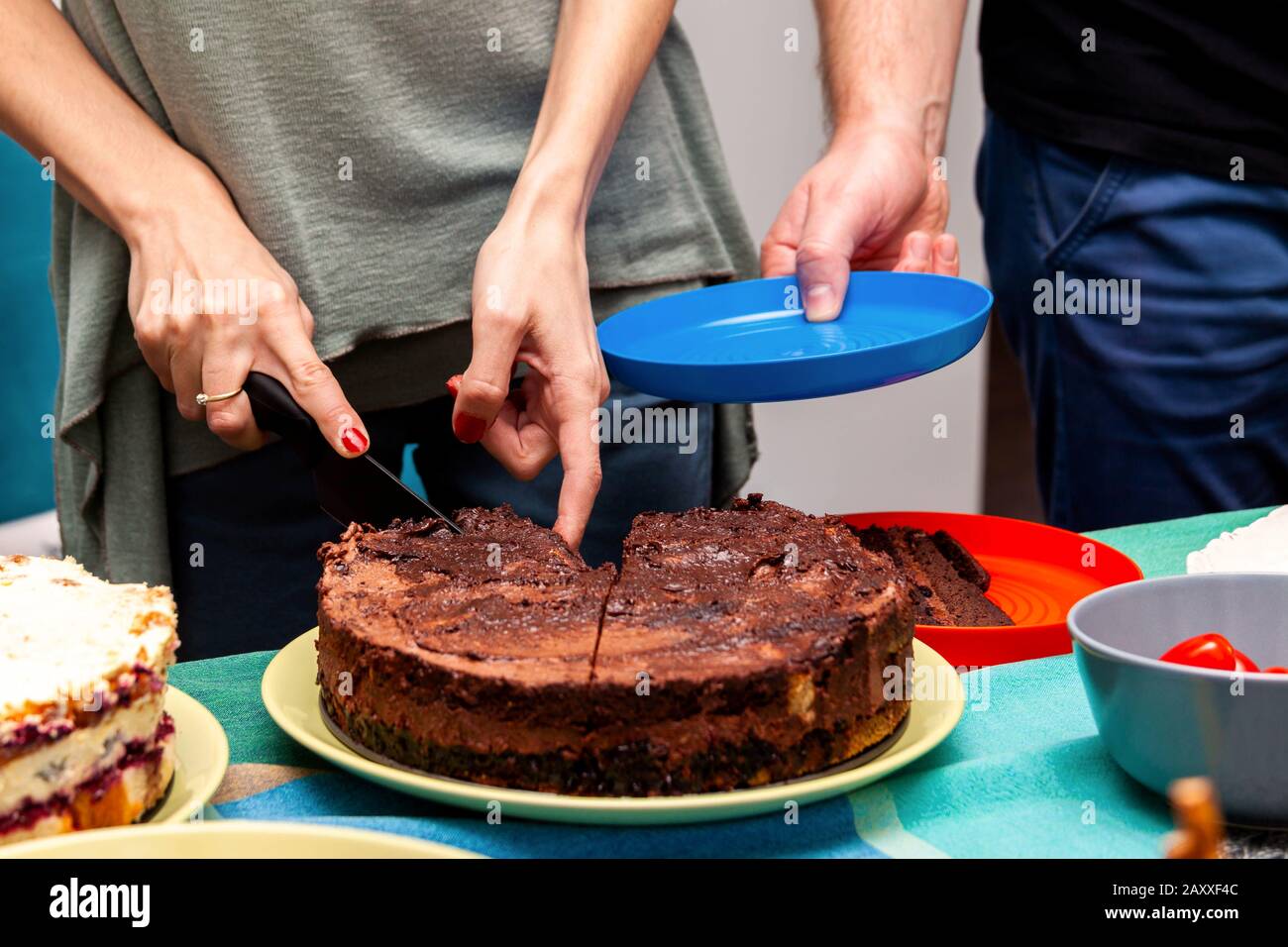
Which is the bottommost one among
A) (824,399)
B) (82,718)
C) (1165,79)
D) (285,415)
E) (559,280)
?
(824,399)

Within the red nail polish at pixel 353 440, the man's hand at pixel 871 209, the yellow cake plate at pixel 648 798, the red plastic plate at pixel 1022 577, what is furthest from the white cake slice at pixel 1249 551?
the red nail polish at pixel 353 440

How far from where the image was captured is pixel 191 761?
0.86 metres

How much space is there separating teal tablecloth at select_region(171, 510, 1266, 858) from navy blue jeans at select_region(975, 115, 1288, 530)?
875 millimetres

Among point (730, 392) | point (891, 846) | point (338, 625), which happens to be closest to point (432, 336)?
point (730, 392)

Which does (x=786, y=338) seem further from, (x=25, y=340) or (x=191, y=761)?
(x=25, y=340)

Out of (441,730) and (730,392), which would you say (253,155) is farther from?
Result: (441,730)

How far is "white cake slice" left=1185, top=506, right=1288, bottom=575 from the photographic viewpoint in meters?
1.20

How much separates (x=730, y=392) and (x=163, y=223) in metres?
0.58

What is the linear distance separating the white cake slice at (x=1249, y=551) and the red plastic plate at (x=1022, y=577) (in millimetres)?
72

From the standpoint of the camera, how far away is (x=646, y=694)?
2.67 feet

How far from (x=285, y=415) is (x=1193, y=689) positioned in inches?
31.5

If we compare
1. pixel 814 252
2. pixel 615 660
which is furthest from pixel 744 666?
pixel 814 252

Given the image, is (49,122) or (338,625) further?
(49,122)

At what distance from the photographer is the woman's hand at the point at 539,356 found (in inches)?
47.5
